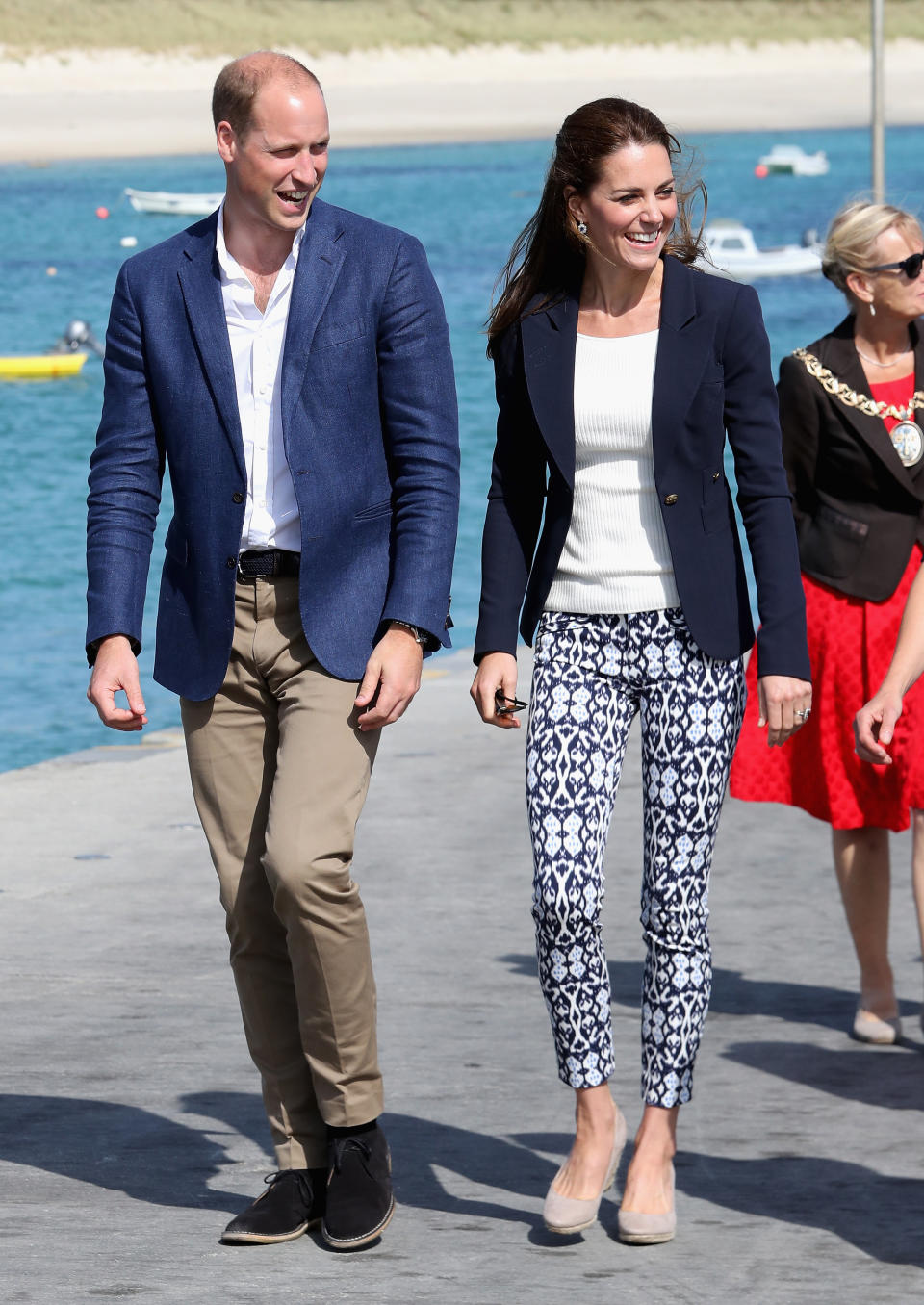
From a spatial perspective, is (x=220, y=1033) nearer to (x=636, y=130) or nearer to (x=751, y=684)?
(x=751, y=684)

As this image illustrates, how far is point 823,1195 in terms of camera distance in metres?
3.98

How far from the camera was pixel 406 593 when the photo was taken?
147 inches

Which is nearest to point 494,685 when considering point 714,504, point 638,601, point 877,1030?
point 638,601

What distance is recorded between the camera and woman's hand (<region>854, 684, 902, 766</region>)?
3967 mm

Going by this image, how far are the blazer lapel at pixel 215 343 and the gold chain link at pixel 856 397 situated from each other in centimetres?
159

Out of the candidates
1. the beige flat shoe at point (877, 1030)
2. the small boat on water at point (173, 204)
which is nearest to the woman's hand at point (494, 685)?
the beige flat shoe at point (877, 1030)

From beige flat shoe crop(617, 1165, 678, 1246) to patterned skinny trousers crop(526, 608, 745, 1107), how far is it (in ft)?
0.66

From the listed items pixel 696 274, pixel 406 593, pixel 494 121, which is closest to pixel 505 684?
pixel 406 593

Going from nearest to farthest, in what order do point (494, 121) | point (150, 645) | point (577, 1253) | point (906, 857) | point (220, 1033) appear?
1. point (577, 1253)
2. point (220, 1033)
3. point (906, 857)
4. point (150, 645)
5. point (494, 121)

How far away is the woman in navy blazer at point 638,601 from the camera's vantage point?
375cm

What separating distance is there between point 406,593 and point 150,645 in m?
11.3

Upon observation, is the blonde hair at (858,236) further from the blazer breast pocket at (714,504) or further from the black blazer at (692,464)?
the blazer breast pocket at (714,504)

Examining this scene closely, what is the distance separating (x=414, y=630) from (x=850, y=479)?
1.47 metres

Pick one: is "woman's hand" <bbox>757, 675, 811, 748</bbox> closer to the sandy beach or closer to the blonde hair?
the blonde hair
